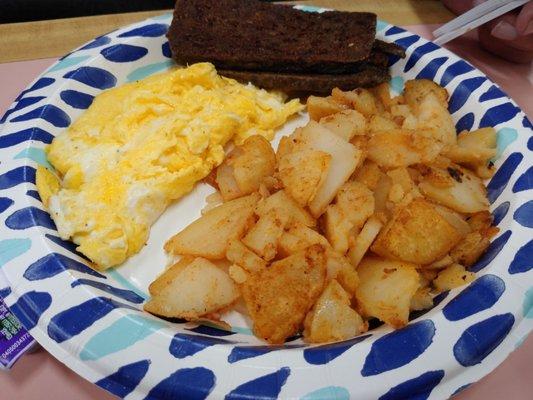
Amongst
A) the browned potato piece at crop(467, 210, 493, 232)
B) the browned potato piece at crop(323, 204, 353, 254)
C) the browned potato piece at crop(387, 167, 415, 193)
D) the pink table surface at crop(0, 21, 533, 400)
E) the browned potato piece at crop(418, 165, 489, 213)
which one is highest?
the browned potato piece at crop(387, 167, 415, 193)

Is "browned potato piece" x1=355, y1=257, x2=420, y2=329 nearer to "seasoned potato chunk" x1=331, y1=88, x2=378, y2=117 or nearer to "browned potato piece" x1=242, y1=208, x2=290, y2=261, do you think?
"browned potato piece" x1=242, y1=208, x2=290, y2=261

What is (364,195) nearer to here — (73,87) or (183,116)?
(183,116)

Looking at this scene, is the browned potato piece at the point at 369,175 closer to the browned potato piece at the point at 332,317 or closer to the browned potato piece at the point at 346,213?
the browned potato piece at the point at 346,213

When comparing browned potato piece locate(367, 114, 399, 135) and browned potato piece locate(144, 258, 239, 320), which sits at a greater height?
browned potato piece locate(367, 114, 399, 135)

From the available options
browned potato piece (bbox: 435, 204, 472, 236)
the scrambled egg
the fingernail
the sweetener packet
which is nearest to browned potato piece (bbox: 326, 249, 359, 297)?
browned potato piece (bbox: 435, 204, 472, 236)

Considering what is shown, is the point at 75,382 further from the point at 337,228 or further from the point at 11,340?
the point at 337,228

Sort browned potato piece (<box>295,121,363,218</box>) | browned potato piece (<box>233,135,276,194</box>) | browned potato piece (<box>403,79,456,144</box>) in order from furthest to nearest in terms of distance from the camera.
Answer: browned potato piece (<box>403,79,456,144</box>), browned potato piece (<box>233,135,276,194</box>), browned potato piece (<box>295,121,363,218</box>)
